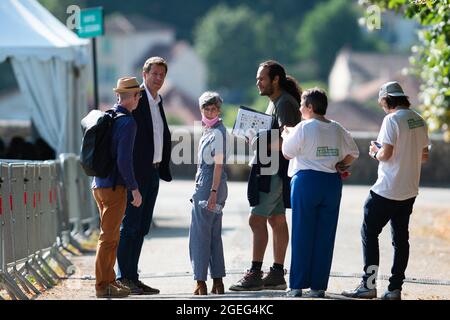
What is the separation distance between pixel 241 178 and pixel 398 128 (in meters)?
18.6

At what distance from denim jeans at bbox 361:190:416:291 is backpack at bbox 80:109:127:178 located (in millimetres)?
2213

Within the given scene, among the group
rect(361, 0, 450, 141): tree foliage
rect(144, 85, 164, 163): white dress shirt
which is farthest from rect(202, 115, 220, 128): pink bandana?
rect(361, 0, 450, 141): tree foliage

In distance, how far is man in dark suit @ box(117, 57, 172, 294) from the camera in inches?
465

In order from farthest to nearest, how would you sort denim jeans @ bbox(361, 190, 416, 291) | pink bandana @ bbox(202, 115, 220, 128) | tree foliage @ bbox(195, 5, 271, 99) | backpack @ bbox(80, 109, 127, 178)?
tree foliage @ bbox(195, 5, 271, 99) < pink bandana @ bbox(202, 115, 220, 128) < denim jeans @ bbox(361, 190, 416, 291) < backpack @ bbox(80, 109, 127, 178)

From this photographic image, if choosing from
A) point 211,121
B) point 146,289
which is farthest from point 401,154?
point 146,289

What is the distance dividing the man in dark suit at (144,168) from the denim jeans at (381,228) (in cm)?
186

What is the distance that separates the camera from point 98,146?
36.5 ft

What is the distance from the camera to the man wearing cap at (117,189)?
1114cm

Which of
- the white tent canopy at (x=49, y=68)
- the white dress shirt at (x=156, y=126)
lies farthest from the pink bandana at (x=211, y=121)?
the white tent canopy at (x=49, y=68)

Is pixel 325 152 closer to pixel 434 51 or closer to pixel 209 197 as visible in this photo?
pixel 209 197

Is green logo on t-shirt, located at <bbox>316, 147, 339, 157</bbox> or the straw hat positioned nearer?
green logo on t-shirt, located at <bbox>316, 147, 339, 157</bbox>

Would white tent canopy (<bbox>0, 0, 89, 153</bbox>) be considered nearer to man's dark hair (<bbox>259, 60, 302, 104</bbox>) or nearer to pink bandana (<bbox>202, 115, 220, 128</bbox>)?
man's dark hair (<bbox>259, 60, 302, 104</bbox>)

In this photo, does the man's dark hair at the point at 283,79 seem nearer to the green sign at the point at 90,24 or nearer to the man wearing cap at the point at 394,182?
the man wearing cap at the point at 394,182

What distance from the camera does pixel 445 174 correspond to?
Result: 30297mm
